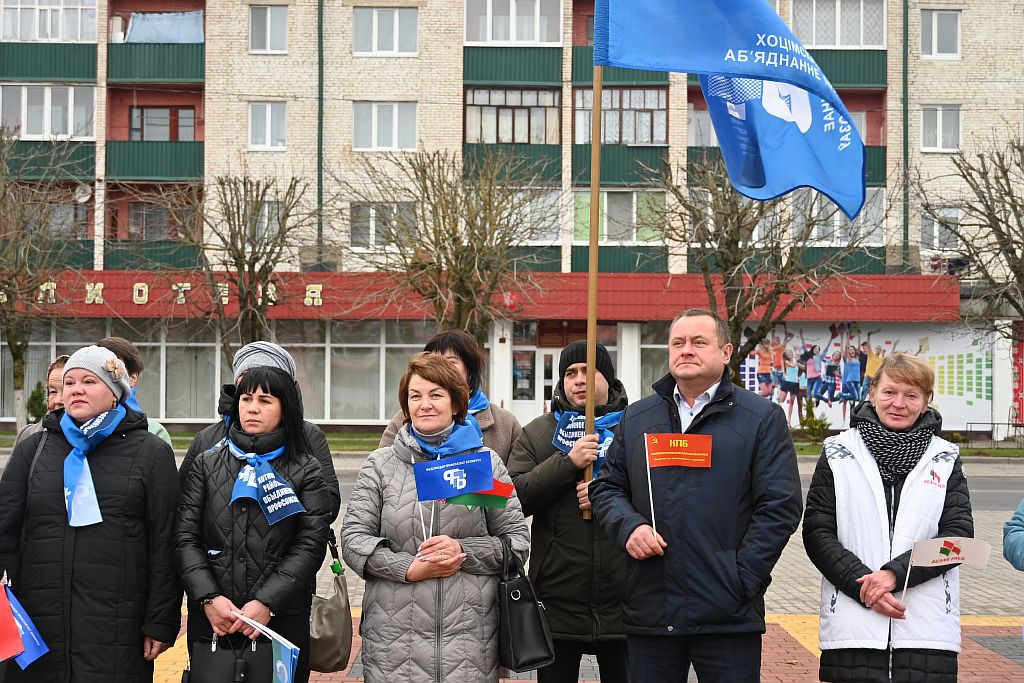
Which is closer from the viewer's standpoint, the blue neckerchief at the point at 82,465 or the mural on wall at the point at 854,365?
the blue neckerchief at the point at 82,465

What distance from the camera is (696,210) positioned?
25.9 meters

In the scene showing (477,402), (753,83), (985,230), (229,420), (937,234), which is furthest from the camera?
(937,234)

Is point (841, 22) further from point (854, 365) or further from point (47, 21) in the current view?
point (47, 21)

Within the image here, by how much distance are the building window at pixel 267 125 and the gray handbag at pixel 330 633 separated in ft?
101

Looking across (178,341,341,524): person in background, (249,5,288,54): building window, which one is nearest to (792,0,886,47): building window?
(249,5,288,54): building window

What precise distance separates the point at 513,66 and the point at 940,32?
1326 cm

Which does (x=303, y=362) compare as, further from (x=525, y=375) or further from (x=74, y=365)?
(x=74, y=365)

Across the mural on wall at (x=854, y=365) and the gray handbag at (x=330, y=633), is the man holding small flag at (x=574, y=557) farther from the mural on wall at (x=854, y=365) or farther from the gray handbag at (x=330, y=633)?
the mural on wall at (x=854, y=365)

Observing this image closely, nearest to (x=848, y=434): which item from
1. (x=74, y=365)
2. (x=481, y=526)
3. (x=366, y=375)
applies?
(x=481, y=526)

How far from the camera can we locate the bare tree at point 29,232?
2808 cm

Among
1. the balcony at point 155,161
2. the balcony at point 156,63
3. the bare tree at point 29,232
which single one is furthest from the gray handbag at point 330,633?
the balcony at point 156,63

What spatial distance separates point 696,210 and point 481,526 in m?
22.0

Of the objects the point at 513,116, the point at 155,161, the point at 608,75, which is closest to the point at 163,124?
the point at 155,161

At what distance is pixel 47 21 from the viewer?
1342 inches
